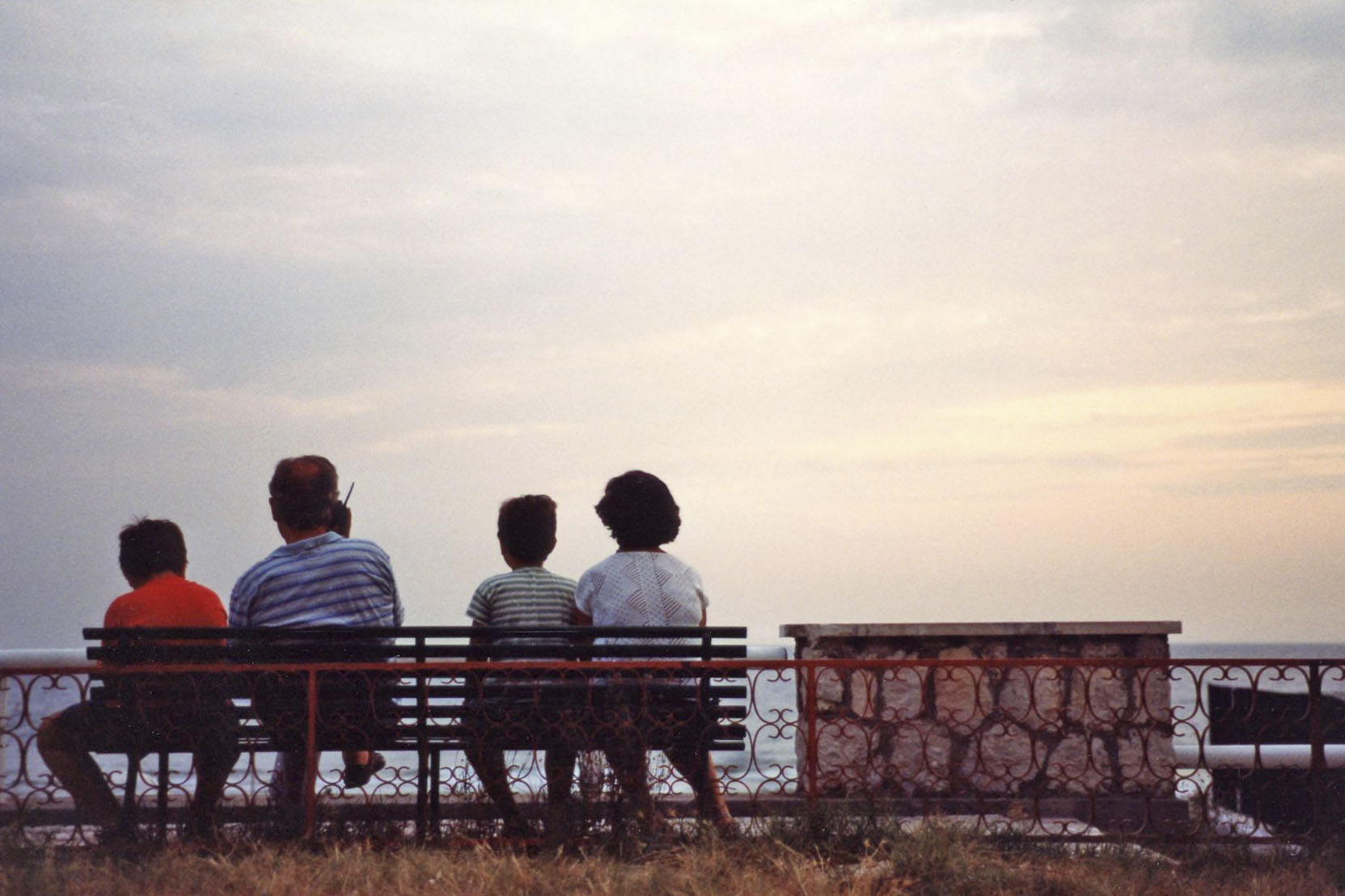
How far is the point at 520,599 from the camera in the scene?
5.48m

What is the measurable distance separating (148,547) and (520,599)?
1.55 metres

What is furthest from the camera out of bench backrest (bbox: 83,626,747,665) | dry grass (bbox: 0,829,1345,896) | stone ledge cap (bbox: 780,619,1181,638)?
stone ledge cap (bbox: 780,619,1181,638)

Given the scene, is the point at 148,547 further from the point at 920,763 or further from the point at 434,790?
the point at 920,763

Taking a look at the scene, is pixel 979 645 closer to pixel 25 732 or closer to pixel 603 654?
pixel 603 654

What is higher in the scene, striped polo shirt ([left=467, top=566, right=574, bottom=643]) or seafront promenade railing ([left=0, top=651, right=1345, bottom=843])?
striped polo shirt ([left=467, top=566, right=574, bottom=643])

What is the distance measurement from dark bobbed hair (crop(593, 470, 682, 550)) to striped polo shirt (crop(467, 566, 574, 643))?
35 centimetres

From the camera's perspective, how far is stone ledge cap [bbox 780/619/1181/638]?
21.9 feet

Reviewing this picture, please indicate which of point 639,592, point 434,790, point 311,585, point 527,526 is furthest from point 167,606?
point 639,592

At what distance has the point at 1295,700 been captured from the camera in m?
8.16

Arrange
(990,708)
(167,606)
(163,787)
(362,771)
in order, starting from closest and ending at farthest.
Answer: (163,787) → (362,771) → (167,606) → (990,708)

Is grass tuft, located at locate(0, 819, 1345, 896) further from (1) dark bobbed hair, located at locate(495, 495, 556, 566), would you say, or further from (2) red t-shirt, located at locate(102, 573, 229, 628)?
(1) dark bobbed hair, located at locate(495, 495, 556, 566)

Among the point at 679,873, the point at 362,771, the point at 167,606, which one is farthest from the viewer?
the point at 167,606

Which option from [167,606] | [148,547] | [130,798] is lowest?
[130,798]

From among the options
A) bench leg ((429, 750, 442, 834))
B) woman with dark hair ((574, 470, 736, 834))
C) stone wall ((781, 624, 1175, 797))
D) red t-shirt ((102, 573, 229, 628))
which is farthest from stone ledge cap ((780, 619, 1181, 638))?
red t-shirt ((102, 573, 229, 628))
